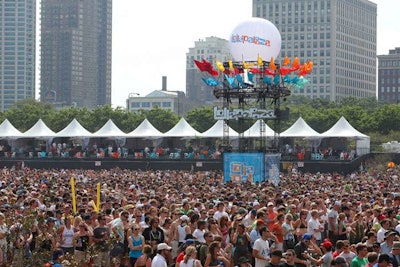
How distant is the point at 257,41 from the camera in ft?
186

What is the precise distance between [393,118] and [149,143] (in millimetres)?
25484

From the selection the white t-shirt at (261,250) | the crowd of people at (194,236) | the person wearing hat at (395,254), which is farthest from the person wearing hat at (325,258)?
the person wearing hat at (395,254)

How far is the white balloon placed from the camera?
56606 millimetres

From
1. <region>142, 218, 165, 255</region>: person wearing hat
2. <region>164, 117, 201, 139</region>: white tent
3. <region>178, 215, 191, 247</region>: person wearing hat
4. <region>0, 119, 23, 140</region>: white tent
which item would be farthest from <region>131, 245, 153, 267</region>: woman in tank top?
<region>0, 119, 23, 140</region>: white tent

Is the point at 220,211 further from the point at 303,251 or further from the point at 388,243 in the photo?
the point at 388,243

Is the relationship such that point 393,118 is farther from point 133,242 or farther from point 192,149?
point 133,242

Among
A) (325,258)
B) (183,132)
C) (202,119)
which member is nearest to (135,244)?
(325,258)

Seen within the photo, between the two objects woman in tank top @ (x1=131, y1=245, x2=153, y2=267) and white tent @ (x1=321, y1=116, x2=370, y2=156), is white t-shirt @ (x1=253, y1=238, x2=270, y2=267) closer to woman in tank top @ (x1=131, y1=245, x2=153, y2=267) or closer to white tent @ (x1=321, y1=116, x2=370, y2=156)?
woman in tank top @ (x1=131, y1=245, x2=153, y2=267)

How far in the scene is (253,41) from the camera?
56.8 metres

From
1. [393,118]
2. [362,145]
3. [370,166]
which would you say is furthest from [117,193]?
[393,118]

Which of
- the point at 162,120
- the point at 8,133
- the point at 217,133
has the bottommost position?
the point at 8,133

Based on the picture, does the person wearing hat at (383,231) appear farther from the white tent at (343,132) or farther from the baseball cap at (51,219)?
the white tent at (343,132)

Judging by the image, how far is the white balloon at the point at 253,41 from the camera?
56606mm

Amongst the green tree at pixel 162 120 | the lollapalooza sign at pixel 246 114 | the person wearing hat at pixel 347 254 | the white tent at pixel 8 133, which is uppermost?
the green tree at pixel 162 120
